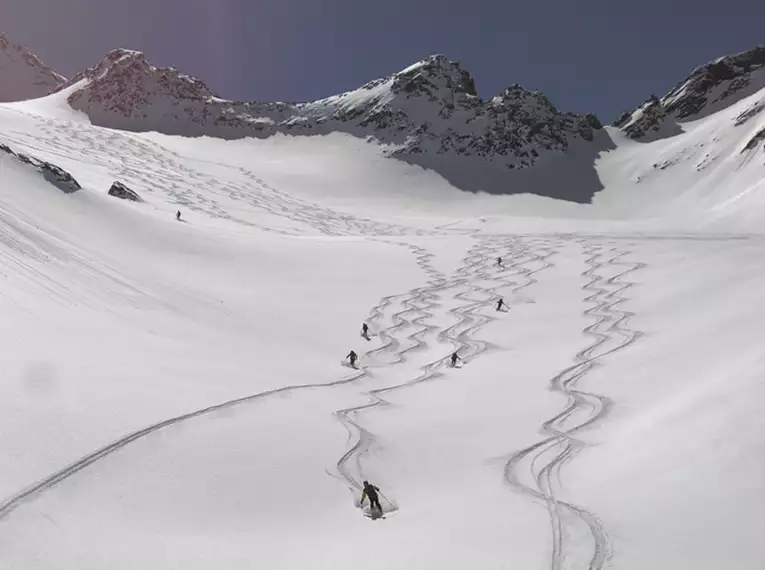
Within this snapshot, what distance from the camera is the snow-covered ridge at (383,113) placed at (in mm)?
124938

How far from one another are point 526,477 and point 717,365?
855 cm

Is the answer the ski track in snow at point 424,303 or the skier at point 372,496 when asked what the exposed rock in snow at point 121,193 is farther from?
the skier at point 372,496

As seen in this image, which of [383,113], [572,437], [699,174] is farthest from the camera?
[383,113]

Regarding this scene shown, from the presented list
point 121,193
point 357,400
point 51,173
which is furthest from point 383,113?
point 357,400

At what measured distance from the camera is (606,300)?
3366cm

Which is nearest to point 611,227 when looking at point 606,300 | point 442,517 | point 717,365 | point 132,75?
point 606,300

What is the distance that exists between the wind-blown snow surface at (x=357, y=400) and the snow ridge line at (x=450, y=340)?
0.48 ft

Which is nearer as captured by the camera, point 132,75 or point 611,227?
point 611,227

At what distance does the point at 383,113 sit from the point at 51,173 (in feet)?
327

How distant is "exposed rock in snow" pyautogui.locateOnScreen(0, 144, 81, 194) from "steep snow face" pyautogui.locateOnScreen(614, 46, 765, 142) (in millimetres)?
120280

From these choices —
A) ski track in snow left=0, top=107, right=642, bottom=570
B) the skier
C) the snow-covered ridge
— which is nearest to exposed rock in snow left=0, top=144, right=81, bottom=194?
ski track in snow left=0, top=107, right=642, bottom=570

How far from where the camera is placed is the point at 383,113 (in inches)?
5221

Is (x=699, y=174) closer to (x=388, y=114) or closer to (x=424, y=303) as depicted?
(x=388, y=114)

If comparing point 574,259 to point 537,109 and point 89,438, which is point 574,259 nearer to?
point 89,438
